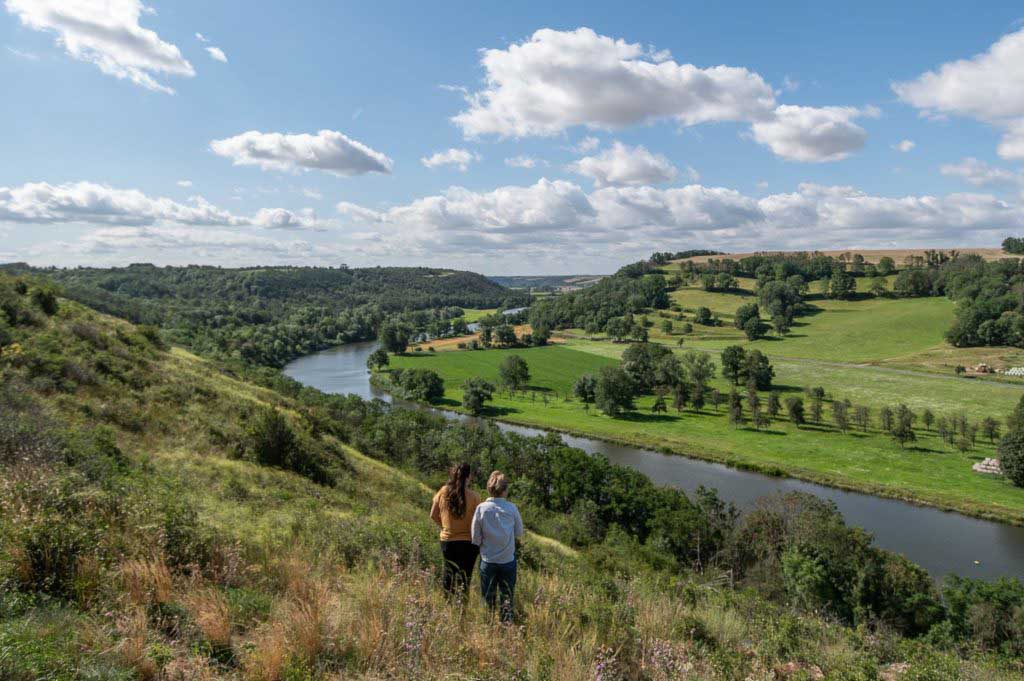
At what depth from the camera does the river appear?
104ft

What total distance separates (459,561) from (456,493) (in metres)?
0.79

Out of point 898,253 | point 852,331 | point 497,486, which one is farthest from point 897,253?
point 497,486

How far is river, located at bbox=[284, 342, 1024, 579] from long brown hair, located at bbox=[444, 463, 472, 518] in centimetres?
3503

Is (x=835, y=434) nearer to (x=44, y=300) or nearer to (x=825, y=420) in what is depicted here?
(x=825, y=420)

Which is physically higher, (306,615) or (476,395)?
(306,615)

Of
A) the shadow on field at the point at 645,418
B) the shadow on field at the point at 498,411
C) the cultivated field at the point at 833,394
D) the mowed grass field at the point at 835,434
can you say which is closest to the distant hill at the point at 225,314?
the cultivated field at the point at 833,394

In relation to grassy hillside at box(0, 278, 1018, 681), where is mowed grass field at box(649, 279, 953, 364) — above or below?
below

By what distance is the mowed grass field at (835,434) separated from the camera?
41812 millimetres

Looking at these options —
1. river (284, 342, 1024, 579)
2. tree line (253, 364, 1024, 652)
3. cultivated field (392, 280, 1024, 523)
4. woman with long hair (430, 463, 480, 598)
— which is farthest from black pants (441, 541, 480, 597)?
cultivated field (392, 280, 1024, 523)

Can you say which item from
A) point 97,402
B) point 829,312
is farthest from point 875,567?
point 829,312

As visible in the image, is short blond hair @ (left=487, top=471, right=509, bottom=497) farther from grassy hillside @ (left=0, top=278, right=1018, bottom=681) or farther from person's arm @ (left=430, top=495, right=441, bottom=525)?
grassy hillside @ (left=0, top=278, right=1018, bottom=681)

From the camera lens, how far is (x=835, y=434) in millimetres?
56312

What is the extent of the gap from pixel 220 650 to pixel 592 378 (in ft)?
246

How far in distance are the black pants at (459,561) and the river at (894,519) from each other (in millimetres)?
34842
